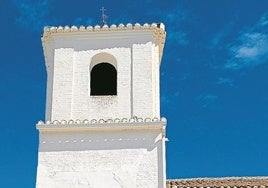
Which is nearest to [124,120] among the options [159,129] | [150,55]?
[159,129]

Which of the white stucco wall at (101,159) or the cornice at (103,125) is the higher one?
the cornice at (103,125)

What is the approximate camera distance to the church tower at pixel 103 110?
17572mm

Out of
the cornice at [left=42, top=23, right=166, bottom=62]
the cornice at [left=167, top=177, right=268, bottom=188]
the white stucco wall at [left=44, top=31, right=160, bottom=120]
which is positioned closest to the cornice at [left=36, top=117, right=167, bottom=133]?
the white stucco wall at [left=44, top=31, right=160, bottom=120]

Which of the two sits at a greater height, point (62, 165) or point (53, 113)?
point (53, 113)

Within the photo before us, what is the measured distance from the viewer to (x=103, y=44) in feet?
64.5

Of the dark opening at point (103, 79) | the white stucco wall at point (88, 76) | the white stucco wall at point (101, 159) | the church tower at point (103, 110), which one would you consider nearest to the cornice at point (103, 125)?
the church tower at point (103, 110)

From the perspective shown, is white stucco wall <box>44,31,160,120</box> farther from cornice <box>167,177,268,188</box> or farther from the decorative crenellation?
cornice <box>167,177,268,188</box>

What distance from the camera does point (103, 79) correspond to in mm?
19578

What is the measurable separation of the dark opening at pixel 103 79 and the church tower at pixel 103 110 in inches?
1.0

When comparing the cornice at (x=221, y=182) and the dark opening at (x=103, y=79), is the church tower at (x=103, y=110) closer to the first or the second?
the dark opening at (x=103, y=79)

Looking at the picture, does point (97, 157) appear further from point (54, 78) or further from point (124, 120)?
point (54, 78)

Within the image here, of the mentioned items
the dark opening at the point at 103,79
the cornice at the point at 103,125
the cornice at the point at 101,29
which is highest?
the cornice at the point at 101,29

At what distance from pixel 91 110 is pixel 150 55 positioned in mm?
2365

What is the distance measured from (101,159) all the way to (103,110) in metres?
1.53
